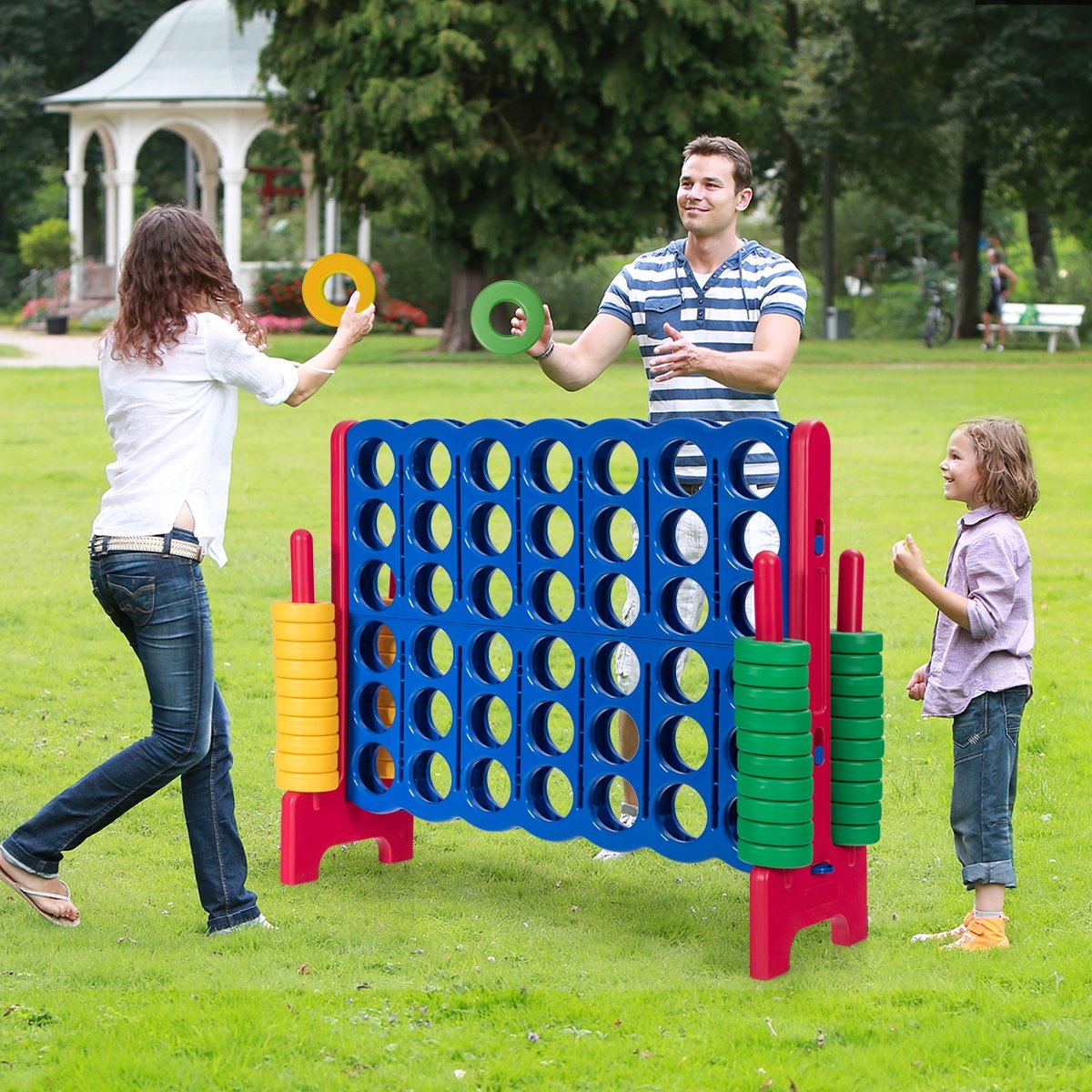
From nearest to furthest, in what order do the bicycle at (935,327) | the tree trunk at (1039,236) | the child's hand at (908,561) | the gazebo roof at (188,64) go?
1. the child's hand at (908,561)
2. the bicycle at (935,327)
3. the gazebo roof at (188,64)
4. the tree trunk at (1039,236)

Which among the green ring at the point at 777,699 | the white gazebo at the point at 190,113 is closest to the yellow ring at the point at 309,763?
the green ring at the point at 777,699

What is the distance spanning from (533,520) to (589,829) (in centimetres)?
90

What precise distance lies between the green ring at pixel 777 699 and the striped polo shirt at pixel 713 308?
85 centimetres

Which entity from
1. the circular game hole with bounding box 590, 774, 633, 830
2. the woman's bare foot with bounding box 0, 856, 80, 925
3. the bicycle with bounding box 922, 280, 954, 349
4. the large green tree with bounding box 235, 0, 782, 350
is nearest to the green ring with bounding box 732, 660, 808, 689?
the circular game hole with bounding box 590, 774, 633, 830

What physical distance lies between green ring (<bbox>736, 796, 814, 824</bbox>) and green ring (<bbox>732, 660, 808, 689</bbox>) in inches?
11.8

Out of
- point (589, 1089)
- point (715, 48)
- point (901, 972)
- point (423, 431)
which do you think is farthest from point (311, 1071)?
point (715, 48)

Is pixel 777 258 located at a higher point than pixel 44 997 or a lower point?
higher

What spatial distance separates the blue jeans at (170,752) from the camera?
179 inches

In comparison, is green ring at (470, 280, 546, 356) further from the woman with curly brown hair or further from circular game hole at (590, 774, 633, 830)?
circular game hole at (590, 774, 633, 830)

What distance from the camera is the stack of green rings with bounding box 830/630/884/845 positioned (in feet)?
15.4

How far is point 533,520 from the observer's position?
508cm

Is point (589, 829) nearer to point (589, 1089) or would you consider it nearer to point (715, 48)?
point (589, 1089)

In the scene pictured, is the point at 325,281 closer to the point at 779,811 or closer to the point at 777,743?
the point at 777,743

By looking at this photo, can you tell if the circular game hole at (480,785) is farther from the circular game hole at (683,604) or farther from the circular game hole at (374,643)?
the circular game hole at (683,604)
